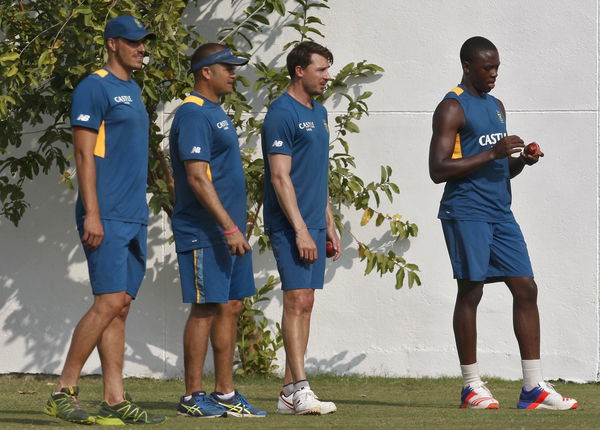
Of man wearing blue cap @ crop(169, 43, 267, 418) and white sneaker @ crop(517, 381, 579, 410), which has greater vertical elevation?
man wearing blue cap @ crop(169, 43, 267, 418)

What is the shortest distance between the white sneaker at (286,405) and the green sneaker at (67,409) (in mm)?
1195

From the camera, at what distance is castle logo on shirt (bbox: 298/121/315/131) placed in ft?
21.1

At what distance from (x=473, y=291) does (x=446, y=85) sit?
2.59 metres

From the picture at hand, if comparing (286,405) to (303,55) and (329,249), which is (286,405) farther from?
(303,55)

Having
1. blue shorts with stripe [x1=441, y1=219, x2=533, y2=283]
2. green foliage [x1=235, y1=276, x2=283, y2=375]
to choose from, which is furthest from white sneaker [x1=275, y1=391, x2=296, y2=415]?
green foliage [x1=235, y1=276, x2=283, y2=375]

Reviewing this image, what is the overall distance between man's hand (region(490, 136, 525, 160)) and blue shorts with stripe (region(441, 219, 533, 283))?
0.41m

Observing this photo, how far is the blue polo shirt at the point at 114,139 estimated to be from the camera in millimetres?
5641

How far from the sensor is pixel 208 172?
611 centimetres

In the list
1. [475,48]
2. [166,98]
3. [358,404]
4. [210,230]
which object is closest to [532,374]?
[358,404]

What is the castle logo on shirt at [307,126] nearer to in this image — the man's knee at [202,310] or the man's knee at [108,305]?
the man's knee at [202,310]

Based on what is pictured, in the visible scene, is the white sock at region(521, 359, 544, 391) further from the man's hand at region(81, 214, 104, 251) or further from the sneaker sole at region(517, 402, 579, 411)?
the man's hand at region(81, 214, 104, 251)

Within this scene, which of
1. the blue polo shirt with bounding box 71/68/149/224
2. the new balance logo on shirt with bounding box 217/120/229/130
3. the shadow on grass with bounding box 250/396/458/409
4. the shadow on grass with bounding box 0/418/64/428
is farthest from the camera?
the shadow on grass with bounding box 250/396/458/409

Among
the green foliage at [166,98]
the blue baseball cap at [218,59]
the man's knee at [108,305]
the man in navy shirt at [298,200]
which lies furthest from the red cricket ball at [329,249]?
the green foliage at [166,98]

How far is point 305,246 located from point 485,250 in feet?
3.32
